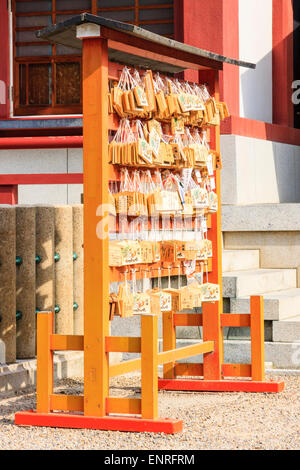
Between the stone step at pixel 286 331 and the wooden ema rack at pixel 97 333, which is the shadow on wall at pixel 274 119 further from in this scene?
the wooden ema rack at pixel 97 333

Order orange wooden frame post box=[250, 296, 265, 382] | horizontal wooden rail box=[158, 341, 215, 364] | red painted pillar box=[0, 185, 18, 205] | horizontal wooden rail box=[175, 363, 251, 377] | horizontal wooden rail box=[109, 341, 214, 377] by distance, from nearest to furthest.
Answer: horizontal wooden rail box=[109, 341, 214, 377] < horizontal wooden rail box=[158, 341, 215, 364] < orange wooden frame post box=[250, 296, 265, 382] < horizontal wooden rail box=[175, 363, 251, 377] < red painted pillar box=[0, 185, 18, 205]

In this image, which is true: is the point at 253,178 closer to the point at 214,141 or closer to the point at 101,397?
the point at 214,141

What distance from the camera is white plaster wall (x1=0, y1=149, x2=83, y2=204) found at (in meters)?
12.0

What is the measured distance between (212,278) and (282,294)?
58.7 inches

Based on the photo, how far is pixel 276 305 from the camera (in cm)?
805

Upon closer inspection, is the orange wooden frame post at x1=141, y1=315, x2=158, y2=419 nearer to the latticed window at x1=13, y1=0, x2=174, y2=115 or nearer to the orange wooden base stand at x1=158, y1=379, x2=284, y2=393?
the orange wooden base stand at x1=158, y1=379, x2=284, y2=393

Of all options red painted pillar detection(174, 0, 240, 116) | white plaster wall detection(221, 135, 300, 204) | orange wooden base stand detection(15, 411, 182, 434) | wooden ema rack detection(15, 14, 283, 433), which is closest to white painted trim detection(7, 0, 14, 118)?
red painted pillar detection(174, 0, 240, 116)

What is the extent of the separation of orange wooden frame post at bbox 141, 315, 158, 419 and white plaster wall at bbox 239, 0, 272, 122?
213 inches

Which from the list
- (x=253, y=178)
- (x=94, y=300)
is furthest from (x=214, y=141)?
(x=253, y=178)

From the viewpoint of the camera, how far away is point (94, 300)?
592 cm

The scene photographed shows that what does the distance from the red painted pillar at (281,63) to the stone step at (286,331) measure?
4.35m

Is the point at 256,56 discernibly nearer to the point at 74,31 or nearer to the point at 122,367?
the point at 74,31

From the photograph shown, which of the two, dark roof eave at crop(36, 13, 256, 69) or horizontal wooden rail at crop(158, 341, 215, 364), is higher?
dark roof eave at crop(36, 13, 256, 69)

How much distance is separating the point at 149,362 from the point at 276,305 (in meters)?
2.39
